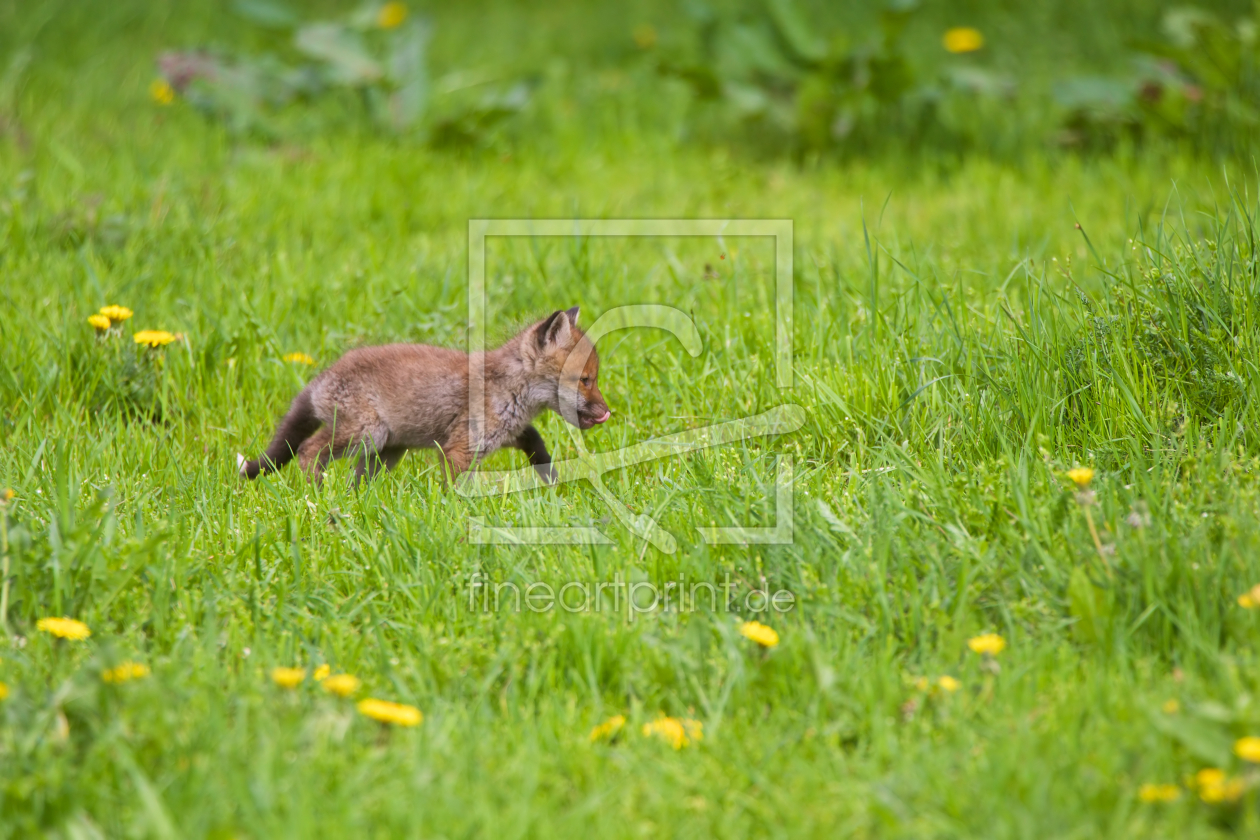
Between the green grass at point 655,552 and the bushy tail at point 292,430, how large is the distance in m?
0.27

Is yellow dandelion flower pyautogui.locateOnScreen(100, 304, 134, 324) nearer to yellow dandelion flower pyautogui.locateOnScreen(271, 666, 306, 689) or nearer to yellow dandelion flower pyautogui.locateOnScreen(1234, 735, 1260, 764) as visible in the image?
yellow dandelion flower pyautogui.locateOnScreen(271, 666, 306, 689)

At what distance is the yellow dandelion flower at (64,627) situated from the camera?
320cm

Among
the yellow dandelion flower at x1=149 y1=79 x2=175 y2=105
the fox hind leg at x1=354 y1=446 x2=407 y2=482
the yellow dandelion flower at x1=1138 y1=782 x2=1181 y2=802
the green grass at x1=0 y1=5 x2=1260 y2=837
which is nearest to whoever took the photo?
the yellow dandelion flower at x1=1138 y1=782 x2=1181 y2=802

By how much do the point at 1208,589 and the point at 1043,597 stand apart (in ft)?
1.50

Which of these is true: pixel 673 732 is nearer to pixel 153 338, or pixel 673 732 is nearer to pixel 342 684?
pixel 342 684

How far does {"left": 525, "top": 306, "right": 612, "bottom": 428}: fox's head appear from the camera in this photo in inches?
198

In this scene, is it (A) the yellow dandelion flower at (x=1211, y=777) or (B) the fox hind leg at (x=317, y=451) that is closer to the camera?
(A) the yellow dandelion flower at (x=1211, y=777)

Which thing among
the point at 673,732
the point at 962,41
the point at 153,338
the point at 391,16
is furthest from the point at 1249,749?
the point at 391,16

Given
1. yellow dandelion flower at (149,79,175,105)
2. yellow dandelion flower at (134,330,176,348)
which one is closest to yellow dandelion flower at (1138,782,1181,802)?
yellow dandelion flower at (134,330,176,348)

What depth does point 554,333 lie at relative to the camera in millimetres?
5070

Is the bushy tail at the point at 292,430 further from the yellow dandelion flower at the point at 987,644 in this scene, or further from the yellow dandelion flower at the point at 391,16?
the yellow dandelion flower at the point at 391,16

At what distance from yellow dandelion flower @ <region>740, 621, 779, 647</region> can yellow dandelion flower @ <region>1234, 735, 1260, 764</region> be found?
1183mm

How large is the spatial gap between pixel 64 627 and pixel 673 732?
1.72m

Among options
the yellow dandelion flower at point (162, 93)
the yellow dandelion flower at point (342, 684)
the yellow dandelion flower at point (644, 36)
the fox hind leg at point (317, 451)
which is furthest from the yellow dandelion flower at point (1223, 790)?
the yellow dandelion flower at point (644, 36)
